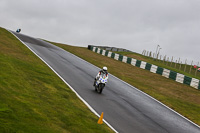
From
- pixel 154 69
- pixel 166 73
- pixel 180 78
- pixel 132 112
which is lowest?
pixel 132 112

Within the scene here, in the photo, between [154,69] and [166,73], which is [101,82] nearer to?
[166,73]

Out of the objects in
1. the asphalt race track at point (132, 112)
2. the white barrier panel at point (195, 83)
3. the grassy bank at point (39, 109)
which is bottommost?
the asphalt race track at point (132, 112)

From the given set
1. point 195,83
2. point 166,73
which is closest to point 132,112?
point 195,83

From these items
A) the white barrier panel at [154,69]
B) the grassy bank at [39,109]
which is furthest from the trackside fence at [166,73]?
the grassy bank at [39,109]

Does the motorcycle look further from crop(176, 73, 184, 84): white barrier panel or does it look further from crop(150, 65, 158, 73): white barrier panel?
crop(150, 65, 158, 73): white barrier panel

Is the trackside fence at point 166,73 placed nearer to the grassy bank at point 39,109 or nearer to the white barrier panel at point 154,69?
the white barrier panel at point 154,69

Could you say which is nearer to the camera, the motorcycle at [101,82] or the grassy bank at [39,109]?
the grassy bank at [39,109]

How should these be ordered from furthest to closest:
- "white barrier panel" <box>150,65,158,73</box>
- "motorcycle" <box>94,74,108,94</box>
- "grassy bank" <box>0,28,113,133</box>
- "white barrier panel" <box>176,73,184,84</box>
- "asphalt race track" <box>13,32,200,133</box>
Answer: "white barrier panel" <box>150,65,158,73</box>, "white barrier panel" <box>176,73,184,84</box>, "motorcycle" <box>94,74,108,94</box>, "asphalt race track" <box>13,32,200,133</box>, "grassy bank" <box>0,28,113,133</box>

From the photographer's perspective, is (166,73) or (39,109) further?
(166,73)

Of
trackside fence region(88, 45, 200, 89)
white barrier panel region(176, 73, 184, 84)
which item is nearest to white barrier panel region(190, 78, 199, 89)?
trackside fence region(88, 45, 200, 89)

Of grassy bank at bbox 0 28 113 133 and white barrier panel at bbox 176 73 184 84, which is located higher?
white barrier panel at bbox 176 73 184 84

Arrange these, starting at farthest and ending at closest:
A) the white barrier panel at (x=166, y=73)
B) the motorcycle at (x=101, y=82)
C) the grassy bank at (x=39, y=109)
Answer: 1. the white barrier panel at (x=166, y=73)
2. the motorcycle at (x=101, y=82)
3. the grassy bank at (x=39, y=109)

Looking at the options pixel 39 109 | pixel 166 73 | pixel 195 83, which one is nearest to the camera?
pixel 39 109

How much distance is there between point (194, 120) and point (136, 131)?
6423 millimetres
